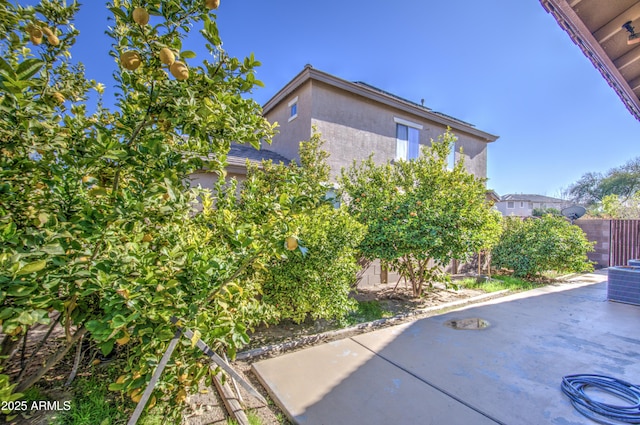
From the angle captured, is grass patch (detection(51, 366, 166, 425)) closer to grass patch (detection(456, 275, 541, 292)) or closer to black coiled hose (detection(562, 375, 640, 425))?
black coiled hose (detection(562, 375, 640, 425))

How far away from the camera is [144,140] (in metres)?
1.66

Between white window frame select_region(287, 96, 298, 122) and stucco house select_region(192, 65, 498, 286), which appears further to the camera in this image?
white window frame select_region(287, 96, 298, 122)

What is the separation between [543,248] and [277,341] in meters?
8.71

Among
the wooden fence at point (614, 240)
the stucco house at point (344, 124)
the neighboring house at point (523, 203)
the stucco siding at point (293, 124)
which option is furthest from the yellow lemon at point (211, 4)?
the neighboring house at point (523, 203)

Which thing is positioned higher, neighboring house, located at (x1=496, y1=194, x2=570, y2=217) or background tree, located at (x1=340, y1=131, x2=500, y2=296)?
neighboring house, located at (x1=496, y1=194, x2=570, y2=217)

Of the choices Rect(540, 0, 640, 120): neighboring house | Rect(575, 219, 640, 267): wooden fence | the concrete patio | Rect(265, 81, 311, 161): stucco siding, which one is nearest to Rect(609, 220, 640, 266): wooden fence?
Rect(575, 219, 640, 267): wooden fence

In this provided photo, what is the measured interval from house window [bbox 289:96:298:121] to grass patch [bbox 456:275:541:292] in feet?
25.0

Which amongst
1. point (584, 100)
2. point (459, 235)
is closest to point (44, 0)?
point (459, 235)

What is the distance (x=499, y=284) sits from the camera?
7992mm

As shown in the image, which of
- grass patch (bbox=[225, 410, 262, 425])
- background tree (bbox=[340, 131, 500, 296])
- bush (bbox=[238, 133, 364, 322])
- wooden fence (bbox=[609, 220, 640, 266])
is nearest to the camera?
grass patch (bbox=[225, 410, 262, 425])

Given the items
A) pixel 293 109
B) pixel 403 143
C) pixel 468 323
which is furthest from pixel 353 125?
pixel 468 323

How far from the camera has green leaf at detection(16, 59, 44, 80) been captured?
4.28ft

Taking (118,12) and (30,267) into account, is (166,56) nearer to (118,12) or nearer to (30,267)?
(118,12)

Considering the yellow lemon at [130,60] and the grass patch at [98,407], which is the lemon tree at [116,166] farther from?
the grass patch at [98,407]
